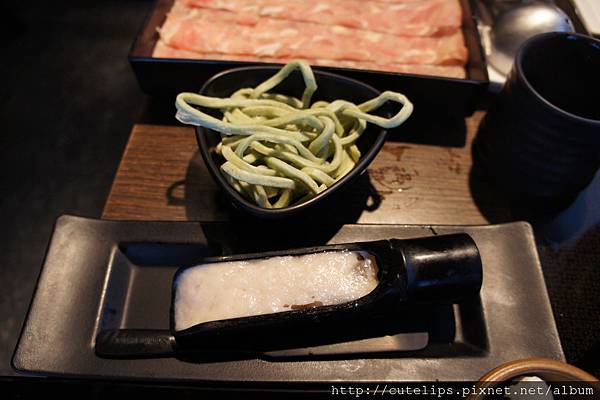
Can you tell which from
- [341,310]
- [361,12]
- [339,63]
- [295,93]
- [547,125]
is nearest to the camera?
[341,310]

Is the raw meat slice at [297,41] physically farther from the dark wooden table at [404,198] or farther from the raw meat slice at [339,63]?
the dark wooden table at [404,198]

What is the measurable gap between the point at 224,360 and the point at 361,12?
4.35 feet

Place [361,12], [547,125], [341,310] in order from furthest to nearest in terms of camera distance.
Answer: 1. [361,12]
2. [547,125]
3. [341,310]

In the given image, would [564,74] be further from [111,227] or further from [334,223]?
[111,227]

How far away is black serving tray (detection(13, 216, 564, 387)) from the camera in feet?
2.89

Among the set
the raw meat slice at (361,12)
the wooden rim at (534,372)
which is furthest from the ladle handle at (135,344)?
the raw meat slice at (361,12)

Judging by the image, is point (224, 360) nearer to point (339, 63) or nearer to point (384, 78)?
point (384, 78)

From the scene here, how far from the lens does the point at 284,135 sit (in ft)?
3.36

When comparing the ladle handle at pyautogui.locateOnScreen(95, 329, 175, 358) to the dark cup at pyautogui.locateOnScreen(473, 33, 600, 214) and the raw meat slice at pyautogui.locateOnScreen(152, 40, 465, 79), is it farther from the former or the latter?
Result: the dark cup at pyautogui.locateOnScreen(473, 33, 600, 214)

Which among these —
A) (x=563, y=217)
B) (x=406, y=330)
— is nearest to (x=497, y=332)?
(x=406, y=330)

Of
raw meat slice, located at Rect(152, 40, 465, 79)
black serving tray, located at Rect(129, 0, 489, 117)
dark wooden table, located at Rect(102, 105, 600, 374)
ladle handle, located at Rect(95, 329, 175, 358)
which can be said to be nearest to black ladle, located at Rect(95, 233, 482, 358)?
ladle handle, located at Rect(95, 329, 175, 358)

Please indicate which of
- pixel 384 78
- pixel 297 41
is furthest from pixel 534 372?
pixel 297 41

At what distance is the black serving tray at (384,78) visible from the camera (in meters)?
1.21

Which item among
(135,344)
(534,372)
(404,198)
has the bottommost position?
(135,344)
